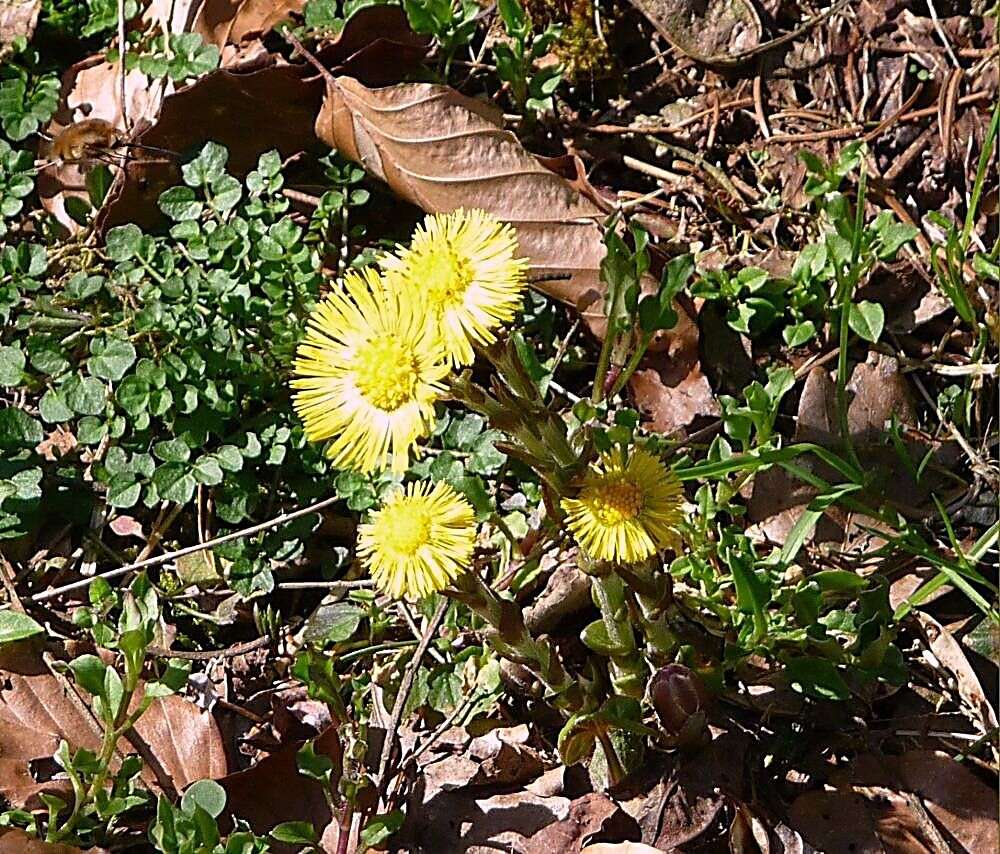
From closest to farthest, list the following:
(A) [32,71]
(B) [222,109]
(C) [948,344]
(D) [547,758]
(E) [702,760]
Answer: (E) [702,760] → (D) [547,758] → (C) [948,344] → (B) [222,109] → (A) [32,71]

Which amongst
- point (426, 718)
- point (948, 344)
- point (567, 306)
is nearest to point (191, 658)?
point (426, 718)

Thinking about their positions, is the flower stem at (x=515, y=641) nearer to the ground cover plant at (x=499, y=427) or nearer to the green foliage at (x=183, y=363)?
the ground cover plant at (x=499, y=427)

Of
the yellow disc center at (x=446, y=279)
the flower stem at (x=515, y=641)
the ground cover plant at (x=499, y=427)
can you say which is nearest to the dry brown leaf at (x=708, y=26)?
the ground cover plant at (x=499, y=427)

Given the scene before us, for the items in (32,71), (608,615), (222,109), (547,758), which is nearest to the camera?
(608,615)

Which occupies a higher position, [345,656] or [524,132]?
[524,132]

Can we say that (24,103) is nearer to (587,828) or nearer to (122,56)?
(122,56)

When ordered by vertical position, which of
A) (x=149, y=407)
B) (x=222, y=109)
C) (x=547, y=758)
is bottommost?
(x=547, y=758)

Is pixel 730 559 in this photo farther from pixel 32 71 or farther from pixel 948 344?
pixel 32 71

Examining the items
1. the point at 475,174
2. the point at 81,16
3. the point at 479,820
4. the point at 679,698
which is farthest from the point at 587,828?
the point at 81,16
